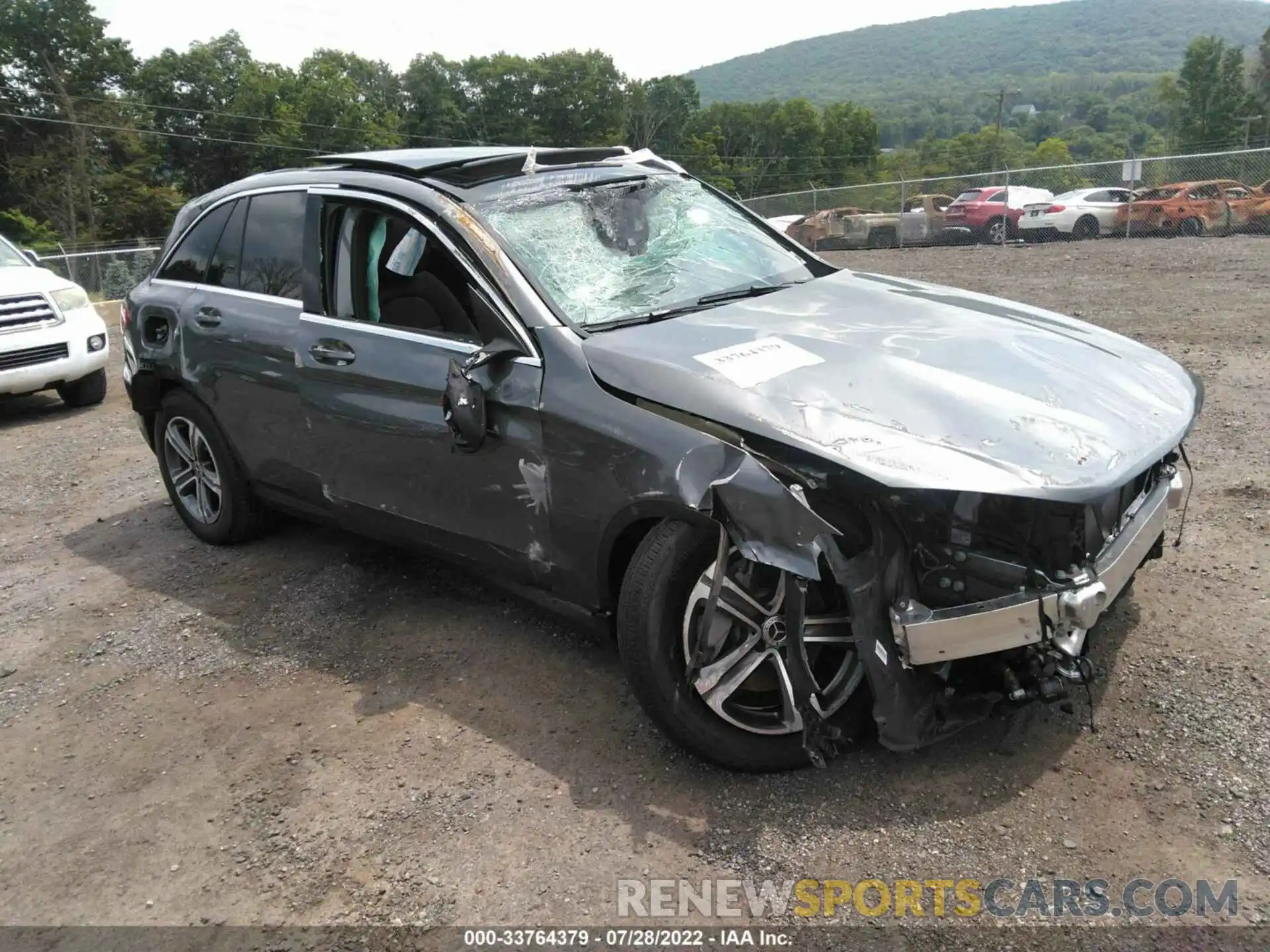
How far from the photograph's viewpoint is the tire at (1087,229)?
18797 millimetres

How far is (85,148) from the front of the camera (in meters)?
55.3

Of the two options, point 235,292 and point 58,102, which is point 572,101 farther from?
point 235,292

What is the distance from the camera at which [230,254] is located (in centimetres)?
478

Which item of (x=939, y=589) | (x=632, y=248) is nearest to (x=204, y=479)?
(x=632, y=248)

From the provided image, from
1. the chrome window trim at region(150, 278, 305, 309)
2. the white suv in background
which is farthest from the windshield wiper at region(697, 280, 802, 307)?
the white suv in background

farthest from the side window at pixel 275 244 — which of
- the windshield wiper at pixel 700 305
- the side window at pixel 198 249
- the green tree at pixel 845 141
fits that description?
the green tree at pixel 845 141

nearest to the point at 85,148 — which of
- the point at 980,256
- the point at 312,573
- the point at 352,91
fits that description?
the point at 352,91

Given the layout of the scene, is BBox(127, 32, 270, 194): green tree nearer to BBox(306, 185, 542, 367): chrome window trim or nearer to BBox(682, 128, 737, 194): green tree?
BBox(682, 128, 737, 194): green tree

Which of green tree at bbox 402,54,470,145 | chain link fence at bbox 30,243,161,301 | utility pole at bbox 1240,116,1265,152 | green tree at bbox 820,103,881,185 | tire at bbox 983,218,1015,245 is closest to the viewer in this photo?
tire at bbox 983,218,1015,245

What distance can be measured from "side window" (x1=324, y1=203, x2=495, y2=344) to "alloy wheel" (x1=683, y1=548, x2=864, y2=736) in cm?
126

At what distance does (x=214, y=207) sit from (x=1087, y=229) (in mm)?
18078

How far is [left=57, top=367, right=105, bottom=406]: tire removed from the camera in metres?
9.40

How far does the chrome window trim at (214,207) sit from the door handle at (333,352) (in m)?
0.40

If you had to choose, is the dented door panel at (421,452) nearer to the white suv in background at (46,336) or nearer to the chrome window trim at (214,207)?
the chrome window trim at (214,207)
